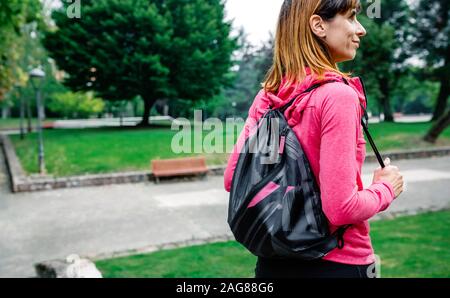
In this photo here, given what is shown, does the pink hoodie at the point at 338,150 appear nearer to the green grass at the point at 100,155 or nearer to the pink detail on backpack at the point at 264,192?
the pink detail on backpack at the point at 264,192

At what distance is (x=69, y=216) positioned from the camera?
7660mm

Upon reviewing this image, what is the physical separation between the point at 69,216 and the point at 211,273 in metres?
4.02

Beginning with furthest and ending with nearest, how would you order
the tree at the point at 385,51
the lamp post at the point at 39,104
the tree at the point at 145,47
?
the tree at the point at 385,51
the tree at the point at 145,47
the lamp post at the point at 39,104

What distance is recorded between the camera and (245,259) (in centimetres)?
500

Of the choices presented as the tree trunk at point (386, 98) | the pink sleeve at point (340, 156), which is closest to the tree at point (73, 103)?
the tree trunk at point (386, 98)

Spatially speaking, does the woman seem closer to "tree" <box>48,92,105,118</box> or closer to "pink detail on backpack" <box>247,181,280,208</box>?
"pink detail on backpack" <box>247,181,280,208</box>

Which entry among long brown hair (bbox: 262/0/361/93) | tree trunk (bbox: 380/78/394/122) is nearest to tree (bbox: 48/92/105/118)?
tree trunk (bbox: 380/78/394/122)

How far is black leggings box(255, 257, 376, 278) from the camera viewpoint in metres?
1.38

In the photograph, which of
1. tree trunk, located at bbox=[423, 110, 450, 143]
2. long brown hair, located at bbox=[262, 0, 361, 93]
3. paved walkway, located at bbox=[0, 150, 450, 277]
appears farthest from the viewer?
tree trunk, located at bbox=[423, 110, 450, 143]

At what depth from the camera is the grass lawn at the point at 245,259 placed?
4.52 metres

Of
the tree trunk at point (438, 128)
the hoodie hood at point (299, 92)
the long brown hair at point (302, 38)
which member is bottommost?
the tree trunk at point (438, 128)

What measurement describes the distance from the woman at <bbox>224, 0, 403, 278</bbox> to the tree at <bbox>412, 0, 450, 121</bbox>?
89.9 ft

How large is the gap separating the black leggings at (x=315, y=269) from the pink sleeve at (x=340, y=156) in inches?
8.2
